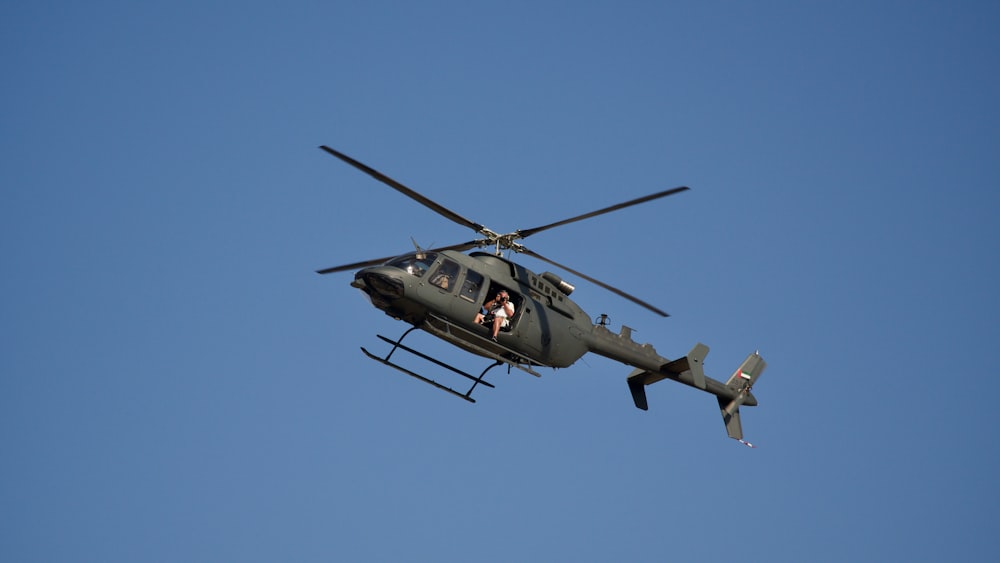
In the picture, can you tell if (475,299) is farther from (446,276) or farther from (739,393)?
(739,393)

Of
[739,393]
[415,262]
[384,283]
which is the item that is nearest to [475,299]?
[415,262]

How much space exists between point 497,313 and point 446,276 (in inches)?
43.9

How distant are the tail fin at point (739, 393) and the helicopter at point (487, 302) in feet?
10.5

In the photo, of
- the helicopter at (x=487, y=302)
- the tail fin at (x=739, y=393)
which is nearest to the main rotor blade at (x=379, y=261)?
the helicopter at (x=487, y=302)

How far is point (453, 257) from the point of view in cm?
1748

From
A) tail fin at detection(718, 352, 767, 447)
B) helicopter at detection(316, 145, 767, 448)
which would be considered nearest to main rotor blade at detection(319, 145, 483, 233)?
helicopter at detection(316, 145, 767, 448)

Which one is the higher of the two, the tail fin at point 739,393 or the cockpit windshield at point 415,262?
the tail fin at point 739,393

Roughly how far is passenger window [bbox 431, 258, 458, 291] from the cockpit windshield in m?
0.18

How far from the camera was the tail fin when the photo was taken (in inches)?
870

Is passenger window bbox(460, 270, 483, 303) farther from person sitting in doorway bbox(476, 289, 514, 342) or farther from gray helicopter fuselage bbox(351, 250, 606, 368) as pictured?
person sitting in doorway bbox(476, 289, 514, 342)

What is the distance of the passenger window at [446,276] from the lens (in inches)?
671

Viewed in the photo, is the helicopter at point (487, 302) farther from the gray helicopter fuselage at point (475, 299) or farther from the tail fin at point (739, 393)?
the tail fin at point (739, 393)

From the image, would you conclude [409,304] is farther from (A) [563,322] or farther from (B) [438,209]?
(A) [563,322]

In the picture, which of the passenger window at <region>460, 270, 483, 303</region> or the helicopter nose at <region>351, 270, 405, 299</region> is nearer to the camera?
the helicopter nose at <region>351, 270, 405, 299</region>
